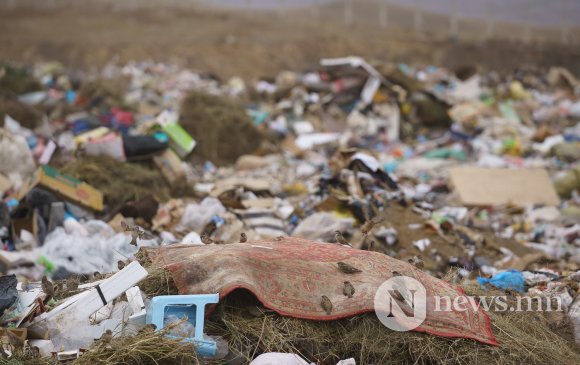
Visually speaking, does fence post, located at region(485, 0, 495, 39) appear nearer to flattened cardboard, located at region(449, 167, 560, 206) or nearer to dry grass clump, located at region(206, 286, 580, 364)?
flattened cardboard, located at region(449, 167, 560, 206)

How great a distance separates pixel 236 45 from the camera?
16625 mm

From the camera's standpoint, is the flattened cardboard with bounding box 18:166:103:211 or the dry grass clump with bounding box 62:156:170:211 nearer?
the flattened cardboard with bounding box 18:166:103:211

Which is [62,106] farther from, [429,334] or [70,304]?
[429,334]

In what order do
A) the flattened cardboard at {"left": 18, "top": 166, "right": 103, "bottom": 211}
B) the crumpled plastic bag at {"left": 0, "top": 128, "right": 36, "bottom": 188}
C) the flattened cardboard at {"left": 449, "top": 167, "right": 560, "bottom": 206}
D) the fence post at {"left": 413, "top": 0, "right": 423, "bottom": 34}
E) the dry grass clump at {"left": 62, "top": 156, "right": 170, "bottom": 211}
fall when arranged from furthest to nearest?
the fence post at {"left": 413, "top": 0, "right": 423, "bottom": 34}
the flattened cardboard at {"left": 449, "top": 167, "right": 560, "bottom": 206}
the crumpled plastic bag at {"left": 0, "top": 128, "right": 36, "bottom": 188}
the dry grass clump at {"left": 62, "top": 156, "right": 170, "bottom": 211}
the flattened cardboard at {"left": 18, "top": 166, "right": 103, "bottom": 211}

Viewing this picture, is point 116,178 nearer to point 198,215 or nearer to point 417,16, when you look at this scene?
point 198,215

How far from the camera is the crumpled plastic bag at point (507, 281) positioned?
397cm

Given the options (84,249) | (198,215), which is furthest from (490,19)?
(84,249)

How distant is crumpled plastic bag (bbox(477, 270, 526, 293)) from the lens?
13.0 feet

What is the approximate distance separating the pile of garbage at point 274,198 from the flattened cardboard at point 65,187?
0.04ft

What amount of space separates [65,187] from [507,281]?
359 centimetres

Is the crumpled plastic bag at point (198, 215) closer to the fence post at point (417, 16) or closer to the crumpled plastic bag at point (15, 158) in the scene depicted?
the crumpled plastic bag at point (15, 158)

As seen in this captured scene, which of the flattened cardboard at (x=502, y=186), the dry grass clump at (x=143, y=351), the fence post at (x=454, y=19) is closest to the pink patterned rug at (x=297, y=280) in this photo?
the dry grass clump at (x=143, y=351)

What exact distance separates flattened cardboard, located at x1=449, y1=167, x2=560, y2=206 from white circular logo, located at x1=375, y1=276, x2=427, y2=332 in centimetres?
370

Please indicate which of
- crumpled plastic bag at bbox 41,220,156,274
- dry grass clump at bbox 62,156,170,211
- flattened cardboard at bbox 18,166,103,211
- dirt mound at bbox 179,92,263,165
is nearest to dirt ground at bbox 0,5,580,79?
dirt mound at bbox 179,92,263,165
